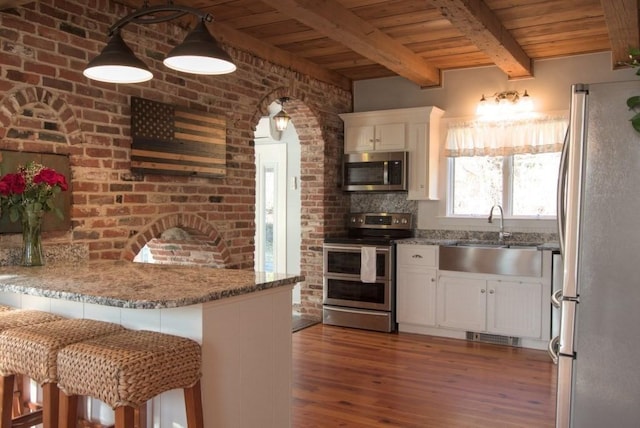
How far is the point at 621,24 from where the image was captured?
12.3ft

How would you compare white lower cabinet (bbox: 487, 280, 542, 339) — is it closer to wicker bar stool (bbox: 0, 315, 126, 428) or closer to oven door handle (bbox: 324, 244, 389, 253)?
oven door handle (bbox: 324, 244, 389, 253)

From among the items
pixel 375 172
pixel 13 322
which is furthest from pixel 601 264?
pixel 375 172

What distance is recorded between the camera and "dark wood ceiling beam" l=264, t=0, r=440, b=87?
356cm

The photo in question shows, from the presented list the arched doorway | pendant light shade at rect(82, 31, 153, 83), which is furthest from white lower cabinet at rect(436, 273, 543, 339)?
pendant light shade at rect(82, 31, 153, 83)

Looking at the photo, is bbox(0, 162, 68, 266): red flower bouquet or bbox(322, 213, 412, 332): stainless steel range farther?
bbox(322, 213, 412, 332): stainless steel range

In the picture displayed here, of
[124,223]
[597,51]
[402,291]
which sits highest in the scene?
[597,51]

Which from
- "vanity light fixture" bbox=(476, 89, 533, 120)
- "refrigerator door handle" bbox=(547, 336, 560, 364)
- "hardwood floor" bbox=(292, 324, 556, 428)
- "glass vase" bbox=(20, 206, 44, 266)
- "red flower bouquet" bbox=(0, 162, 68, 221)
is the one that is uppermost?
"vanity light fixture" bbox=(476, 89, 533, 120)

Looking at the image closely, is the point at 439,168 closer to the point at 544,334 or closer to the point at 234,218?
the point at 544,334

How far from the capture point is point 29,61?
3.06 meters

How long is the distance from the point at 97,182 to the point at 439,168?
3.41 meters

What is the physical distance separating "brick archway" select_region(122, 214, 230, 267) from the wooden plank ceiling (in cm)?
142

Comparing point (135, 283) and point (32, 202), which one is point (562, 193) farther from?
point (32, 202)

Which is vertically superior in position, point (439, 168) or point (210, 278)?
point (439, 168)

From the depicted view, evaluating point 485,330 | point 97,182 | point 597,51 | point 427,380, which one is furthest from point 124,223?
point 597,51
